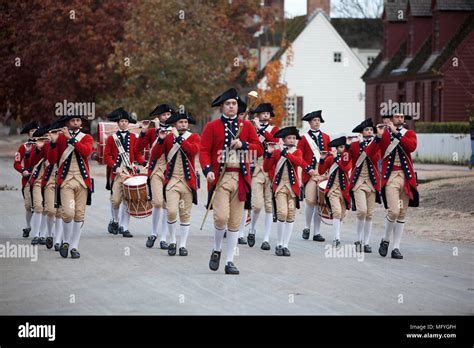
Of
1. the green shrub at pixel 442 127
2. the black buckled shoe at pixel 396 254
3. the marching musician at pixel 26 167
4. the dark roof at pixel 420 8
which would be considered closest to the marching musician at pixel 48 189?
the marching musician at pixel 26 167

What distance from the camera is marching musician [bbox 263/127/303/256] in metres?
17.1

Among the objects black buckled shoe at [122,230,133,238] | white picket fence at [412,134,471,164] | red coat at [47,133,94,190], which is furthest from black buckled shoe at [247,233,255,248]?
white picket fence at [412,134,471,164]

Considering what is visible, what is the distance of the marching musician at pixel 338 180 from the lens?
61.1 feet

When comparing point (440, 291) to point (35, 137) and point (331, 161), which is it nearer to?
point (331, 161)

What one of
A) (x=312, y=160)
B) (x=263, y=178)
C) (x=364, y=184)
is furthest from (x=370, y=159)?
(x=263, y=178)

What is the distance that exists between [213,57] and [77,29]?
22.9 feet

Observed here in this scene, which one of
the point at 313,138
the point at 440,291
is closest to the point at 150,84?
the point at 313,138

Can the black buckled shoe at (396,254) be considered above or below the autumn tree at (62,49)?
below

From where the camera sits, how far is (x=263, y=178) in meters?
18.8

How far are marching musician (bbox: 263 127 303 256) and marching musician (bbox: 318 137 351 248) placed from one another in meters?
1.12

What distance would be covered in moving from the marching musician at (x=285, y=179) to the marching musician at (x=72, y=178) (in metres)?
2.79

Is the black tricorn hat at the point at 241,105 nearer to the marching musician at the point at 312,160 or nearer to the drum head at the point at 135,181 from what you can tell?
the marching musician at the point at 312,160

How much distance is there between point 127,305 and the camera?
39.2 ft

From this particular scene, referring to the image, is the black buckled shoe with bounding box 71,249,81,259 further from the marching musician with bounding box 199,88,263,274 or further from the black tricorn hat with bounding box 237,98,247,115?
the black tricorn hat with bounding box 237,98,247,115
